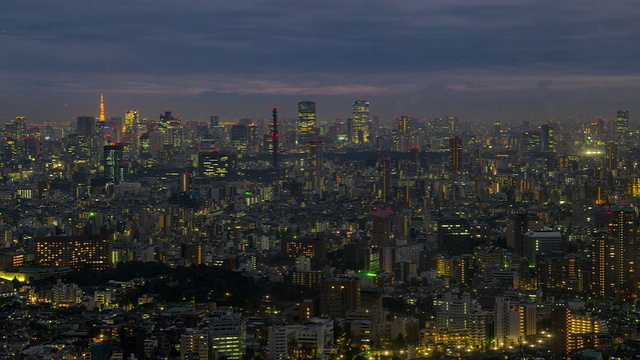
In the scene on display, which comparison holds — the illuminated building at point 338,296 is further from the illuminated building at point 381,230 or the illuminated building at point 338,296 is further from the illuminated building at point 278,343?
the illuminated building at point 381,230

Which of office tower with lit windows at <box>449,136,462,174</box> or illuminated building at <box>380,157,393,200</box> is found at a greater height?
office tower with lit windows at <box>449,136,462,174</box>

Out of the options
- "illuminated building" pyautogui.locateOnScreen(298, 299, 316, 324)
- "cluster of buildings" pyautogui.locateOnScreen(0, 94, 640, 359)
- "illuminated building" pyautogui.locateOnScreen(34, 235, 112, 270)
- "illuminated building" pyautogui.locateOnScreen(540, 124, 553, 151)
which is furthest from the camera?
"illuminated building" pyautogui.locateOnScreen(540, 124, 553, 151)

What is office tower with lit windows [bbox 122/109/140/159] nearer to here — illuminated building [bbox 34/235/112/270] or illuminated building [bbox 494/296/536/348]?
illuminated building [bbox 34/235/112/270]

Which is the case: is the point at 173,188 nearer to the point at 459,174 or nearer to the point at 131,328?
the point at 459,174

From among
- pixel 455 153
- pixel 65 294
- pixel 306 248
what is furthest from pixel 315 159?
pixel 65 294

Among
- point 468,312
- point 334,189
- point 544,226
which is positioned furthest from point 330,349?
point 334,189

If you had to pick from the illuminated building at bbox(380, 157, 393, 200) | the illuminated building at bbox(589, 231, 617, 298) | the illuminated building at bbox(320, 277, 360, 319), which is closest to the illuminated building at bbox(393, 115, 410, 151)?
the illuminated building at bbox(380, 157, 393, 200)
